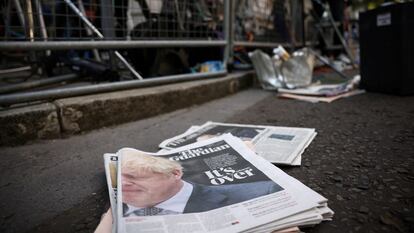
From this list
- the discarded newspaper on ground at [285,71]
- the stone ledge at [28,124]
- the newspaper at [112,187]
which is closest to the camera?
the newspaper at [112,187]

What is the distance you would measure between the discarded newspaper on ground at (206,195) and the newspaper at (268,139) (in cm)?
9

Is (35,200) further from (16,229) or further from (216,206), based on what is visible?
(216,206)

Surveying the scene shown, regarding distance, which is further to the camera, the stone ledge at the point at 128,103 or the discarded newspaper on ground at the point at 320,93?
the discarded newspaper on ground at the point at 320,93

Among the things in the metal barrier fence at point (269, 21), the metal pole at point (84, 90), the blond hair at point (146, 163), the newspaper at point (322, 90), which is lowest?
the blond hair at point (146, 163)

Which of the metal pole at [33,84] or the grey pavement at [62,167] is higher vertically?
the metal pole at [33,84]

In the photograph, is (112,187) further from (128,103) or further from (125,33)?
(125,33)

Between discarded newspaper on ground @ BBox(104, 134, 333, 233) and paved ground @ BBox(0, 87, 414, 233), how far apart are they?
0.05 m

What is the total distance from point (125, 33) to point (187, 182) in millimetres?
1139

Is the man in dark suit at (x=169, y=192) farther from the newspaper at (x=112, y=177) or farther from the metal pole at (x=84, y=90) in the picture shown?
the metal pole at (x=84, y=90)

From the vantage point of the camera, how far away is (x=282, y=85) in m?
1.96

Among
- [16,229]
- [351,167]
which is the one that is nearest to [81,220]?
[16,229]

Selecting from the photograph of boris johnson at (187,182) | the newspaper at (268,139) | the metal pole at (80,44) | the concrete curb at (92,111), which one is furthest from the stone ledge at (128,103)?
the photograph of boris johnson at (187,182)

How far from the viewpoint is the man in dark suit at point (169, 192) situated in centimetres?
54

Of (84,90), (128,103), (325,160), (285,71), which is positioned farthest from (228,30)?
(325,160)
